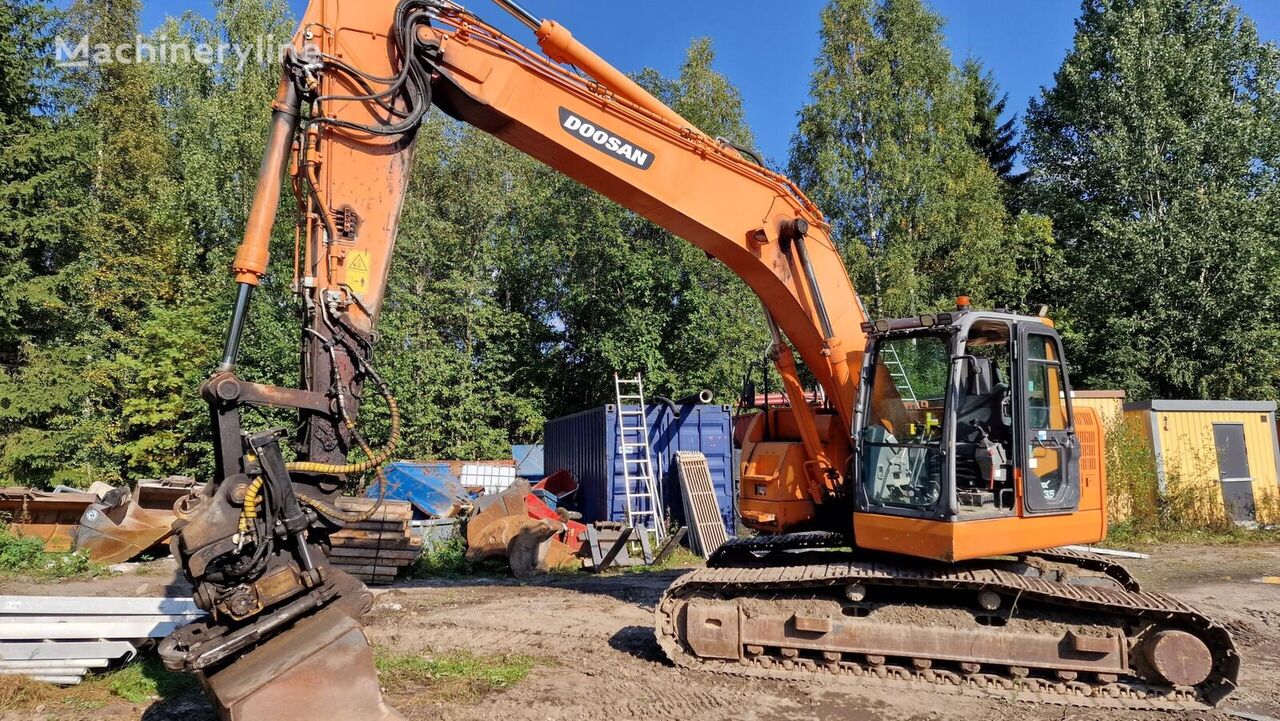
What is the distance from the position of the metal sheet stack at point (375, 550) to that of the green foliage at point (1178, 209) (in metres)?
17.8

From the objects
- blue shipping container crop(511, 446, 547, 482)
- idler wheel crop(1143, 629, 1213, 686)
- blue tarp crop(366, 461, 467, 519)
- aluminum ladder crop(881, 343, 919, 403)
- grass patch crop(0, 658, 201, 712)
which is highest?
aluminum ladder crop(881, 343, 919, 403)

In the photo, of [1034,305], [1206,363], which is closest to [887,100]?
[1034,305]

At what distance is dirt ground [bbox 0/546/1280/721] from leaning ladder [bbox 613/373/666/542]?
298 cm

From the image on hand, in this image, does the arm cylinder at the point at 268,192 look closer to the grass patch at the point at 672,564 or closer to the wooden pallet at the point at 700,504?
the grass patch at the point at 672,564

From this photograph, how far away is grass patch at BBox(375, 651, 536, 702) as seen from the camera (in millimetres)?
5133

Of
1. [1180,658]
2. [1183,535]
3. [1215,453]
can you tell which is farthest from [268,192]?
[1215,453]

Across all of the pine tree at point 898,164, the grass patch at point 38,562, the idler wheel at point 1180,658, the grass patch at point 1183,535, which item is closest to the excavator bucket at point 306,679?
the idler wheel at point 1180,658

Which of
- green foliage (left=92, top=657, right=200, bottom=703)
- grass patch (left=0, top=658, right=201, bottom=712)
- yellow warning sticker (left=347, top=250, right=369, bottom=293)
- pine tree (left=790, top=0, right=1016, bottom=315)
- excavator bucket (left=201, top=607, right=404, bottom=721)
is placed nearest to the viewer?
excavator bucket (left=201, top=607, right=404, bottom=721)

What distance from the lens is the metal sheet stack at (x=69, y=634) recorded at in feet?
17.0

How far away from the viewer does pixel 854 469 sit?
5.77 m

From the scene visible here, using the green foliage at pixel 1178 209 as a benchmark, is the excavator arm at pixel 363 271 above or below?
below

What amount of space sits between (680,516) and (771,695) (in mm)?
8296

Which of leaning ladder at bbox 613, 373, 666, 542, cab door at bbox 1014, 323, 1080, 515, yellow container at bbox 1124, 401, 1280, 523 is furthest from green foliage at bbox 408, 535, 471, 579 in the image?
yellow container at bbox 1124, 401, 1280, 523

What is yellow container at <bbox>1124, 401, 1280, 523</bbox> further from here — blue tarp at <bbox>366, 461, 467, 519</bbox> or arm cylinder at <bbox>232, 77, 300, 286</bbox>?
arm cylinder at <bbox>232, 77, 300, 286</bbox>
